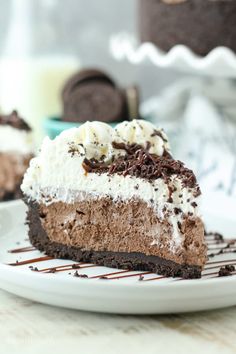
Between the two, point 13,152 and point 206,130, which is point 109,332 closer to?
point 13,152

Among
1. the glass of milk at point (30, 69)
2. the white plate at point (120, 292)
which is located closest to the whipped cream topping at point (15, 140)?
the glass of milk at point (30, 69)

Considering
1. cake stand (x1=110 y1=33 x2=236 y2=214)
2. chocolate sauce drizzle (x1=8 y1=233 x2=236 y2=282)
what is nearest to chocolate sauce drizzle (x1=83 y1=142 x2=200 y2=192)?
chocolate sauce drizzle (x1=8 y1=233 x2=236 y2=282)

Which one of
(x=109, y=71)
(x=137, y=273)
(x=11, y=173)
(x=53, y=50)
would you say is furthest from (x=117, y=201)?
(x=109, y=71)

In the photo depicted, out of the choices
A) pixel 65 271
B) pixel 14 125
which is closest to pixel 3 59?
→ pixel 14 125

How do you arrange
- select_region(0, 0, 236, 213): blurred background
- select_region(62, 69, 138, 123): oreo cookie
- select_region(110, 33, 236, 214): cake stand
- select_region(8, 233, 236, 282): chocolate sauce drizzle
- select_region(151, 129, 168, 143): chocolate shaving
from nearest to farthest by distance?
select_region(8, 233, 236, 282): chocolate sauce drizzle, select_region(151, 129, 168, 143): chocolate shaving, select_region(110, 33, 236, 214): cake stand, select_region(0, 0, 236, 213): blurred background, select_region(62, 69, 138, 123): oreo cookie

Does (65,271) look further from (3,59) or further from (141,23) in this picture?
(3,59)

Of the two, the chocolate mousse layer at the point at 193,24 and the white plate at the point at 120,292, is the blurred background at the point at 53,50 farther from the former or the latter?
the white plate at the point at 120,292

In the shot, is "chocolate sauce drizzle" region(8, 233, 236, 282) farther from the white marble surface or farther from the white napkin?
the white napkin
